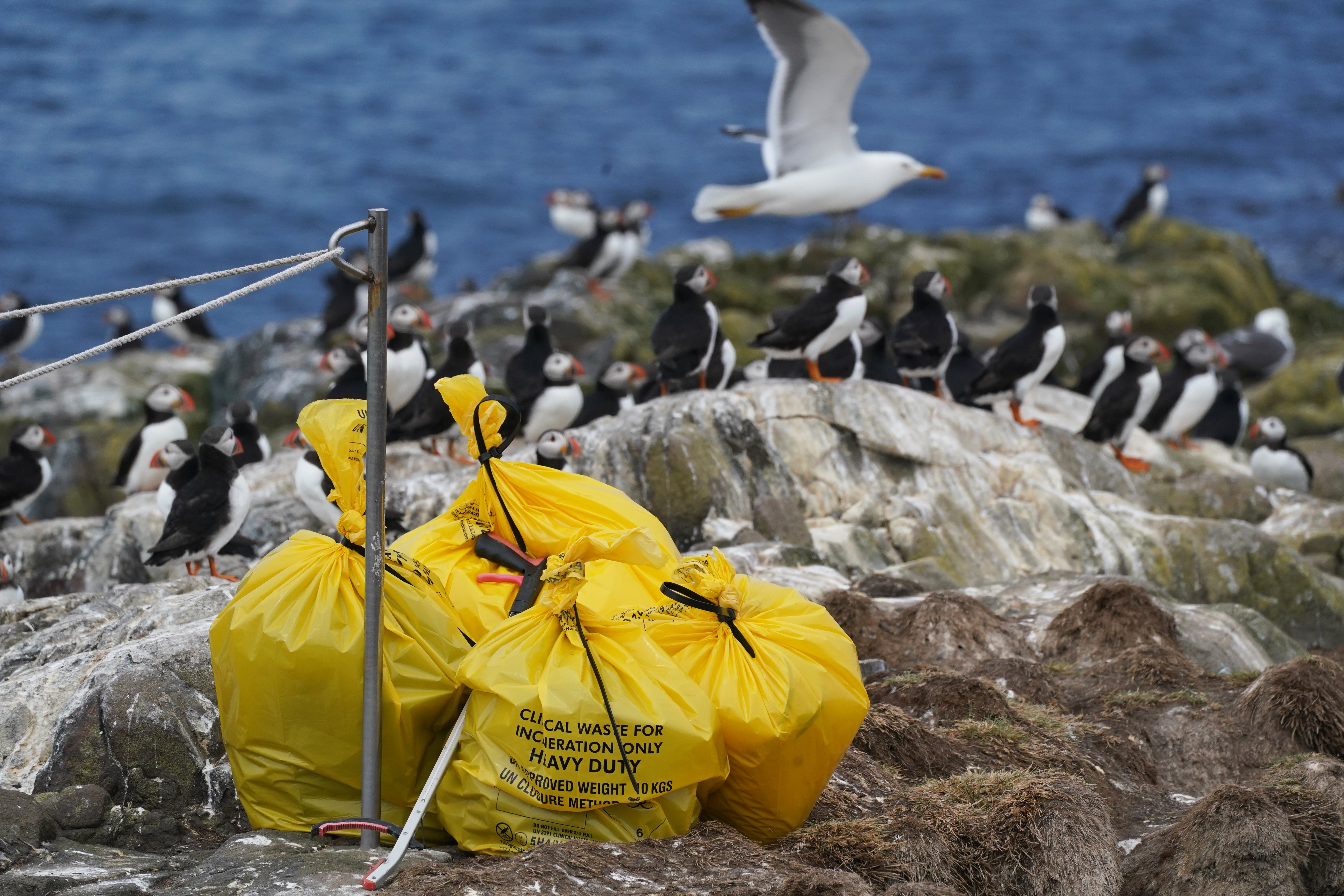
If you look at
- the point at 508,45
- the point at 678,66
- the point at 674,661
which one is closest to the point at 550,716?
the point at 674,661

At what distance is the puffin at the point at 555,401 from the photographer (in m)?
10.8

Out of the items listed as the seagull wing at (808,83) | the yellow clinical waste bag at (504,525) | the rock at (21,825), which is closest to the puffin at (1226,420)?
the seagull wing at (808,83)

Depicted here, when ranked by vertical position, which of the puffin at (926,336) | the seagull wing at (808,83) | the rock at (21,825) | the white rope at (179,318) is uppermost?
the seagull wing at (808,83)

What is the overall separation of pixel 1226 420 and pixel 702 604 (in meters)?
10.7

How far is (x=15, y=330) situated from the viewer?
17578mm

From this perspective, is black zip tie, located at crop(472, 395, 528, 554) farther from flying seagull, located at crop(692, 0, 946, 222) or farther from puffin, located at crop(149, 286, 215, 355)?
puffin, located at crop(149, 286, 215, 355)

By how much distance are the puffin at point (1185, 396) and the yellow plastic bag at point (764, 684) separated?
8475mm

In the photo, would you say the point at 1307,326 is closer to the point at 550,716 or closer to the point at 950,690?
the point at 950,690

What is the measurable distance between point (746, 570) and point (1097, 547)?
2.73m

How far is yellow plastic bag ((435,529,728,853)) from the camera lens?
384cm

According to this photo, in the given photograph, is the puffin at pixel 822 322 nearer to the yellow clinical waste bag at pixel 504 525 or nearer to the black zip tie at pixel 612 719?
the yellow clinical waste bag at pixel 504 525

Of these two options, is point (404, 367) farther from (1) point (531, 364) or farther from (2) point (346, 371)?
(1) point (531, 364)

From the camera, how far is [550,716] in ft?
12.6

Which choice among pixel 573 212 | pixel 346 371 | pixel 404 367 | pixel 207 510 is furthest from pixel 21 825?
pixel 573 212
